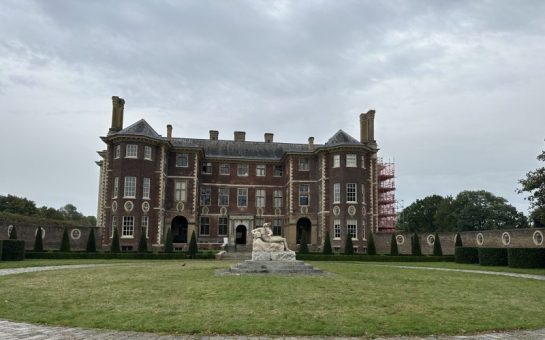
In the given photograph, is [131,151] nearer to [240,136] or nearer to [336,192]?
[240,136]

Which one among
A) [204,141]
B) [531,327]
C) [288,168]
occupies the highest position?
[204,141]

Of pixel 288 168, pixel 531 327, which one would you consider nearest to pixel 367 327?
pixel 531 327

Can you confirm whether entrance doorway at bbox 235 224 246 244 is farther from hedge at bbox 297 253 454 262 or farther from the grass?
the grass

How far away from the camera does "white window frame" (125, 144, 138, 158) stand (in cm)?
3903

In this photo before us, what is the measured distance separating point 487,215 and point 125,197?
55.8 m

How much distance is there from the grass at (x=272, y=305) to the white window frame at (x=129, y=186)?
23301 millimetres

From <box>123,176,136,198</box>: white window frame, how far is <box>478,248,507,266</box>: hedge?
26.8m

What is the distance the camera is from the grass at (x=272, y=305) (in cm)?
845

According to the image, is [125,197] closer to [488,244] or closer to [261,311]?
[488,244]

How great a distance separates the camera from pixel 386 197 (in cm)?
6006

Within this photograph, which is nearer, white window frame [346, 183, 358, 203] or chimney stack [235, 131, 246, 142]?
white window frame [346, 183, 358, 203]

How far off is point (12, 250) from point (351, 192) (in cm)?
2682

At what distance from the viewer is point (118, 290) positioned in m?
12.8

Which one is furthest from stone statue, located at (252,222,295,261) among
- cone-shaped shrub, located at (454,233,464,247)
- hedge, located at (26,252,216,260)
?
cone-shaped shrub, located at (454,233,464,247)
